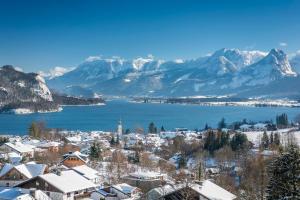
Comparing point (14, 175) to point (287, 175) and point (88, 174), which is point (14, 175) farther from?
point (287, 175)

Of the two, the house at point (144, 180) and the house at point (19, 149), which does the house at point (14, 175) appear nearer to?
the house at point (144, 180)

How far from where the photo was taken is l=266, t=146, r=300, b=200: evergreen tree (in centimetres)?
1084

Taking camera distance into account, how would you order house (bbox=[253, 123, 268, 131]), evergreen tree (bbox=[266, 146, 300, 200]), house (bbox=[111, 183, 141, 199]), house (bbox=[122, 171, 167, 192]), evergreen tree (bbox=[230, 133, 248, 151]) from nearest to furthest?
evergreen tree (bbox=[266, 146, 300, 200]), house (bbox=[111, 183, 141, 199]), house (bbox=[122, 171, 167, 192]), evergreen tree (bbox=[230, 133, 248, 151]), house (bbox=[253, 123, 268, 131])

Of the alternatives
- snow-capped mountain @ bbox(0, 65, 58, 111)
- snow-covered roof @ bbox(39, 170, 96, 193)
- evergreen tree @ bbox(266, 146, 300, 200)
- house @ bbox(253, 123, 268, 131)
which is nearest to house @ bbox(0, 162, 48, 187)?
snow-covered roof @ bbox(39, 170, 96, 193)

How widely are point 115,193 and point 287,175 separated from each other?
46.0 ft

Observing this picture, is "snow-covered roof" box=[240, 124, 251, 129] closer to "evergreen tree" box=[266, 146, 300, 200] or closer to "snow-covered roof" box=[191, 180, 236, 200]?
"snow-covered roof" box=[191, 180, 236, 200]

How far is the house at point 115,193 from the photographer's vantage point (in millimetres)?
23203

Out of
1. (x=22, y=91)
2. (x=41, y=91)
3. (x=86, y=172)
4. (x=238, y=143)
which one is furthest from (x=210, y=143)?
(x=41, y=91)

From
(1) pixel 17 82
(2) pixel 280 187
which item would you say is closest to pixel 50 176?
(2) pixel 280 187

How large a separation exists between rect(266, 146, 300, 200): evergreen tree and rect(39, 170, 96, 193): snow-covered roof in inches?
529

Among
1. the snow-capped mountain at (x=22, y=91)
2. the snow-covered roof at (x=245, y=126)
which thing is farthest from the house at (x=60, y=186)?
the snow-capped mountain at (x=22, y=91)

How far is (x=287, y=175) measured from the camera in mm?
10852

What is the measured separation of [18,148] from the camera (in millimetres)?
43719

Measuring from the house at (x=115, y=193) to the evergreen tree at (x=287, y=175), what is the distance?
13.3m
